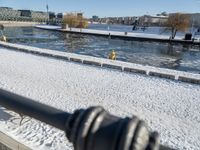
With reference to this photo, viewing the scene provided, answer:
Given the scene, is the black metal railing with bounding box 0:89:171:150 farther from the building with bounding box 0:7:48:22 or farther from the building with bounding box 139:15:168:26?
the building with bounding box 139:15:168:26

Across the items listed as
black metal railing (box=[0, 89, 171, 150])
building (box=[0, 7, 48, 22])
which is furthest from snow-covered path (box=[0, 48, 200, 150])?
building (box=[0, 7, 48, 22])

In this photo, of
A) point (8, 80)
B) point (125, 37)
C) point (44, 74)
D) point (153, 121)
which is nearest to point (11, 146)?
point (153, 121)

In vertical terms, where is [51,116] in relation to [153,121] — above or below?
above

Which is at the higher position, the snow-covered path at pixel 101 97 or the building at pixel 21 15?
the building at pixel 21 15

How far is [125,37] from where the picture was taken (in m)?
57.4

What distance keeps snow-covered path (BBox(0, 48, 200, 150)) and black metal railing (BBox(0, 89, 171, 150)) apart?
5227 mm

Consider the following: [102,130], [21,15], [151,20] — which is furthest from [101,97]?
[151,20]

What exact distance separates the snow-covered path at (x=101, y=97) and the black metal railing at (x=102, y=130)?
206 inches

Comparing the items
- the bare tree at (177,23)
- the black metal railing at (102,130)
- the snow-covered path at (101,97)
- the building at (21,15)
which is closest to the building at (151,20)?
the building at (21,15)

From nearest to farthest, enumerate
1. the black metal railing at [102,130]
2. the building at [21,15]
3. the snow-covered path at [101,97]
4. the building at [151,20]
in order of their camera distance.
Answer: the black metal railing at [102,130]
the snow-covered path at [101,97]
the building at [21,15]
the building at [151,20]

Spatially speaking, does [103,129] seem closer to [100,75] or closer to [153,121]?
[153,121]

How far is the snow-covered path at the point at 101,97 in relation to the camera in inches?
268

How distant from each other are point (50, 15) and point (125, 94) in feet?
496

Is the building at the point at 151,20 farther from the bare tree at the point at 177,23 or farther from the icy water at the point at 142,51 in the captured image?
the icy water at the point at 142,51
